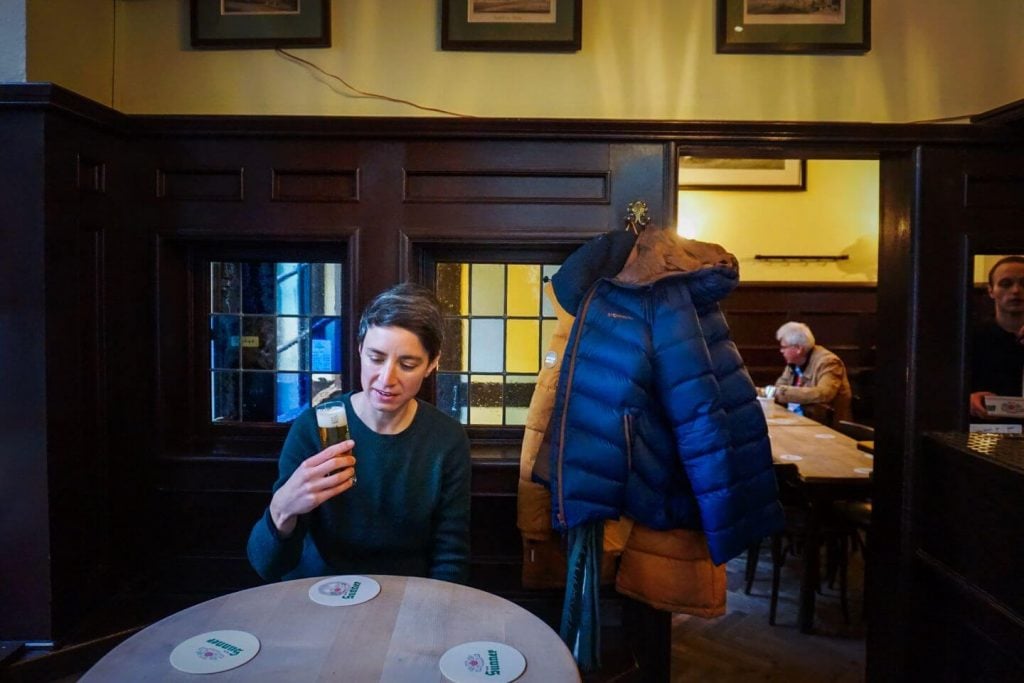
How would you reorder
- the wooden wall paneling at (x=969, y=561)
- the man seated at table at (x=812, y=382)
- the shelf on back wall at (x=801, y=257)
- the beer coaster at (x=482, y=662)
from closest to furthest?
1. the beer coaster at (x=482, y=662)
2. the wooden wall paneling at (x=969, y=561)
3. the man seated at table at (x=812, y=382)
4. the shelf on back wall at (x=801, y=257)

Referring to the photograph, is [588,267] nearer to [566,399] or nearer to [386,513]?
[566,399]

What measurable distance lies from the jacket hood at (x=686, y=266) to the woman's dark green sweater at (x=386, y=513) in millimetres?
768

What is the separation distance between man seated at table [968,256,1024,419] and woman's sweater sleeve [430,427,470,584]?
1.96 meters

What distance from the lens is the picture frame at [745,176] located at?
19.6 ft

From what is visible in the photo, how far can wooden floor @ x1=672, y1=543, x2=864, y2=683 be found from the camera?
2.88m

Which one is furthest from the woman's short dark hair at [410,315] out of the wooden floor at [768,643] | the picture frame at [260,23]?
the wooden floor at [768,643]

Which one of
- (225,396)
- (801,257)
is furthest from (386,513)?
(801,257)

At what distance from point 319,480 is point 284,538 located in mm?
216

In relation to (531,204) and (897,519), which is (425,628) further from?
(897,519)

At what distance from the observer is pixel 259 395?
2787 millimetres

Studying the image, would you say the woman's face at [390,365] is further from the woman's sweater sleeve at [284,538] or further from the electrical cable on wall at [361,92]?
the electrical cable on wall at [361,92]

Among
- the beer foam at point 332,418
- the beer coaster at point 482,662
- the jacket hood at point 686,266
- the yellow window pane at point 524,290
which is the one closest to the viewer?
the beer coaster at point 482,662

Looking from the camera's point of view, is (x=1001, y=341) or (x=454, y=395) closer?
(x=1001, y=341)

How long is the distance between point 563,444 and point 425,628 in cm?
74
